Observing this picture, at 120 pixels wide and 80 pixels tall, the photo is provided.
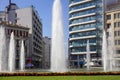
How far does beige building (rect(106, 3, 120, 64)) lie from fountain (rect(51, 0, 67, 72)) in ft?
216

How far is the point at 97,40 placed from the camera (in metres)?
112

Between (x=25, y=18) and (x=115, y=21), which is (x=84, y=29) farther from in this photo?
(x=25, y=18)

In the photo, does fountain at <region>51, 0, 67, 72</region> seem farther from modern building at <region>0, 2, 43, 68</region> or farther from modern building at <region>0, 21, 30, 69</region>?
modern building at <region>0, 2, 43, 68</region>

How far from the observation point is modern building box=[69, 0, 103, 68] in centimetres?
11206

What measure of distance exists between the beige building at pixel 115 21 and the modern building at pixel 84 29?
3841 millimetres

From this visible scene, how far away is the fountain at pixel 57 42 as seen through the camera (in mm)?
34656

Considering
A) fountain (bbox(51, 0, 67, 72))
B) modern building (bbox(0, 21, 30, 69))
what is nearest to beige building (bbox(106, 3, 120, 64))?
modern building (bbox(0, 21, 30, 69))

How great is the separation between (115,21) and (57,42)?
73.4 m

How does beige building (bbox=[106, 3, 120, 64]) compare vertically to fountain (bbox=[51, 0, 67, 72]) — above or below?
above

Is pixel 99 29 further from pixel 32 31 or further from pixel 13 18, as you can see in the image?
pixel 13 18

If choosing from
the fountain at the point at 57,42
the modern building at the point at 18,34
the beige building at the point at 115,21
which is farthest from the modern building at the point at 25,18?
the fountain at the point at 57,42

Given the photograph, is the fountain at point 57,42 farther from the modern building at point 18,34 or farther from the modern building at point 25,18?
the modern building at point 25,18

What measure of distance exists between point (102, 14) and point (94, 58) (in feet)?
55.1

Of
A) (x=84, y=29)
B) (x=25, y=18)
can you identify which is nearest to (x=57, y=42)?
(x=84, y=29)
